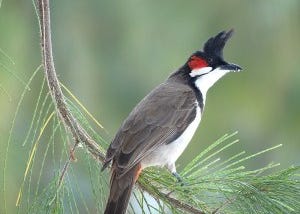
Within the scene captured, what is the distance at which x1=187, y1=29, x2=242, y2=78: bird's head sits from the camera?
3.84 m

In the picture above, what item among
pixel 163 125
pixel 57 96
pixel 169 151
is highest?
pixel 57 96

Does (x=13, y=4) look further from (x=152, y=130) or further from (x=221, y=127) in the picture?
(x=152, y=130)

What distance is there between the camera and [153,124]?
3.61 meters

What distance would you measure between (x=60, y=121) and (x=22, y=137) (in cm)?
350

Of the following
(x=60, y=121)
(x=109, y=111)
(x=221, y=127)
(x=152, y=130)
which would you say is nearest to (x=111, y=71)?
(x=109, y=111)

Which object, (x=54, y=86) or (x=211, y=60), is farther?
(x=211, y=60)

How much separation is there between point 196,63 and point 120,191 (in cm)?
99

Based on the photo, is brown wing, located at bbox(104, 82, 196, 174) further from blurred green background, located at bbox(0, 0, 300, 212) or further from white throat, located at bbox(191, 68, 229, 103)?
blurred green background, located at bbox(0, 0, 300, 212)

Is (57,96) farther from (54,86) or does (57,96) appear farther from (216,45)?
(216,45)

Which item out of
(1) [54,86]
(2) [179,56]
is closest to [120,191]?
(1) [54,86]

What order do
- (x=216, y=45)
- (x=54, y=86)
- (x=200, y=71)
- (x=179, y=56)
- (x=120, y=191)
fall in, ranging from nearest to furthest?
(x=54, y=86) → (x=120, y=191) → (x=216, y=45) → (x=200, y=71) → (x=179, y=56)

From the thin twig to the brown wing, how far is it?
0.25 meters

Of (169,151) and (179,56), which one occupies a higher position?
(169,151)

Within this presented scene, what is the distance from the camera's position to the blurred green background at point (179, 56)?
701cm
